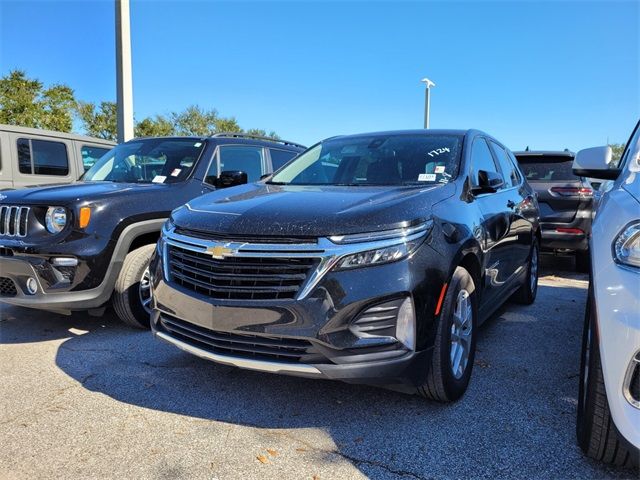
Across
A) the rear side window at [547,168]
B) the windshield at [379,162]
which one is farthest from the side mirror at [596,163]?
the rear side window at [547,168]

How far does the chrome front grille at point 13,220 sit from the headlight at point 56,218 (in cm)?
19

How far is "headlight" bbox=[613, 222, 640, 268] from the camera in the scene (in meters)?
1.91

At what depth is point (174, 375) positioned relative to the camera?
3326 mm

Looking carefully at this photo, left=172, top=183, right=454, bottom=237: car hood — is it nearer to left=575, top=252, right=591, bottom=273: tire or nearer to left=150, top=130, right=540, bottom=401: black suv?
left=150, top=130, right=540, bottom=401: black suv

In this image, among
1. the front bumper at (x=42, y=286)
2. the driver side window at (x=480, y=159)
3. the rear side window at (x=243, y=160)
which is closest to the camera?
the driver side window at (x=480, y=159)

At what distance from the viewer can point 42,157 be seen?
25.5ft

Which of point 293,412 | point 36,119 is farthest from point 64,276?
point 36,119

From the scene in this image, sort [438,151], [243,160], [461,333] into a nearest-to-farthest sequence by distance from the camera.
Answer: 1. [461,333]
2. [438,151]
3. [243,160]

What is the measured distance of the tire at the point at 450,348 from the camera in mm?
2613

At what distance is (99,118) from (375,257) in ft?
98.1

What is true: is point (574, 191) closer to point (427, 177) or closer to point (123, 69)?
point (427, 177)

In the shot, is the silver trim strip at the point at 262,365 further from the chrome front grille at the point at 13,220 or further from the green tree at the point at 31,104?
the green tree at the point at 31,104

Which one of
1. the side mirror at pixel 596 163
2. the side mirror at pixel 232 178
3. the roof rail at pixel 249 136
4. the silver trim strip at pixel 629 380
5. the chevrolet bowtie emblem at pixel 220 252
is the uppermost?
the roof rail at pixel 249 136

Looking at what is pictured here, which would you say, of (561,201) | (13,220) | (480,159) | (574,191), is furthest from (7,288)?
(574,191)
